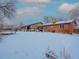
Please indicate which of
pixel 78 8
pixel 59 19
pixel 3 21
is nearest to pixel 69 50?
pixel 59 19

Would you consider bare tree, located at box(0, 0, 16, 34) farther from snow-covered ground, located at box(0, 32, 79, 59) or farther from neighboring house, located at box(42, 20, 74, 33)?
neighboring house, located at box(42, 20, 74, 33)

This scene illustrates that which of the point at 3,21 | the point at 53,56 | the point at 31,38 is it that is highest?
the point at 3,21

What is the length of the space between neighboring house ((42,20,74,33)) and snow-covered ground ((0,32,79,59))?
9 centimetres

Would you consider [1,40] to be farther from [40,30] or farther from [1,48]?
[40,30]

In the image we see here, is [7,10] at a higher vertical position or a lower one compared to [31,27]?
higher

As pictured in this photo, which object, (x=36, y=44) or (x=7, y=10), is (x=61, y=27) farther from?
(x=7, y=10)

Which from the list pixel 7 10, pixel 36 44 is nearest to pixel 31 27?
pixel 36 44

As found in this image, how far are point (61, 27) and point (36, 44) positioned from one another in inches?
21.7

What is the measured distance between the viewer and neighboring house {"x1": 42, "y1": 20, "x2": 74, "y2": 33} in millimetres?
3122

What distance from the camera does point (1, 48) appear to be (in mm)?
2908

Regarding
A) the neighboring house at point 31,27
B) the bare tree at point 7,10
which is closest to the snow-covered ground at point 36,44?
the neighboring house at point 31,27

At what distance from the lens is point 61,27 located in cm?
323

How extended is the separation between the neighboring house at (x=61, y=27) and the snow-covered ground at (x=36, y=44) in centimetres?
9

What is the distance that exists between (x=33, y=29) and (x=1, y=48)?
661 millimetres
